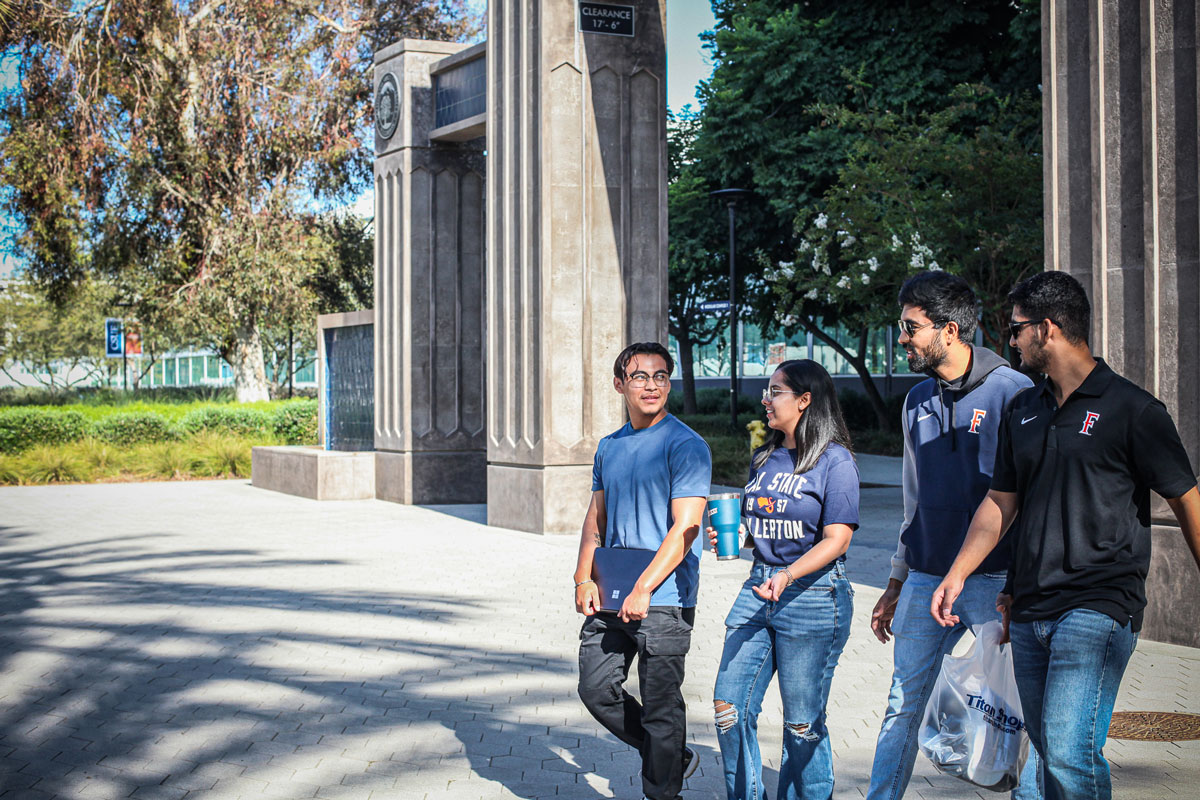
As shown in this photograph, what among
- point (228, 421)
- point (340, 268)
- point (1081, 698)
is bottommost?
point (1081, 698)

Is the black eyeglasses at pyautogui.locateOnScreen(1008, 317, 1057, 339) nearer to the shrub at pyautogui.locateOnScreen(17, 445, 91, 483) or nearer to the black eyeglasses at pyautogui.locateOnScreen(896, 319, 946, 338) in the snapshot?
the black eyeglasses at pyautogui.locateOnScreen(896, 319, 946, 338)

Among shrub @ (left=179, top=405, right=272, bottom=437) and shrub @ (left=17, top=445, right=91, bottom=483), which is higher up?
shrub @ (left=179, top=405, right=272, bottom=437)

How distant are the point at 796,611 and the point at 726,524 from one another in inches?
14.4

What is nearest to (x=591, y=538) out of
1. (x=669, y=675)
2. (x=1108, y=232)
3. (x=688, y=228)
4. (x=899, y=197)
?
(x=669, y=675)

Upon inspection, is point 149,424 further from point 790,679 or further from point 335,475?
point 790,679

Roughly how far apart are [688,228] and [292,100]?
10.5 meters

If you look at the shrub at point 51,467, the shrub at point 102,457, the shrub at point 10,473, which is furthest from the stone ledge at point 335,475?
the shrub at point 10,473

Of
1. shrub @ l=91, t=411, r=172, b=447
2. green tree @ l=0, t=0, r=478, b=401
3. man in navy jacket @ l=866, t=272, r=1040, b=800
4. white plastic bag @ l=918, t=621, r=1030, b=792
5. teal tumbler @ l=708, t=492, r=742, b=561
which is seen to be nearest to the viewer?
white plastic bag @ l=918, t=621, r=1030, b=792

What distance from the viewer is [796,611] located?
13.3 feet

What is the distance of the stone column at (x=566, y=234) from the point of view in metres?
13.5

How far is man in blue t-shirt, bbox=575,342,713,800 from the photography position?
4.24 meters

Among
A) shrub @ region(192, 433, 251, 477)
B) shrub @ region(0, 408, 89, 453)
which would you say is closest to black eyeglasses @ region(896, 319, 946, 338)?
shrub @ region(192, 433, 251, 477)

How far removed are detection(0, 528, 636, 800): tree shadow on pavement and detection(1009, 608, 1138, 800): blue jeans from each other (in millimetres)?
2108

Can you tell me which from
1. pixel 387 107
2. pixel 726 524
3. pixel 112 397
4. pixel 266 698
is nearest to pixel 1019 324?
pixel 726 524
